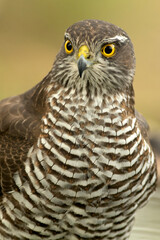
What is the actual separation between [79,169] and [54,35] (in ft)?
27.3

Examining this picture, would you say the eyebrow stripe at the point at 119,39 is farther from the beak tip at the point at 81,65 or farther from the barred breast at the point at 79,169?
the barred breast at the point at 79,169

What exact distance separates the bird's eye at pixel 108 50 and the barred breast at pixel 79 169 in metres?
0.35

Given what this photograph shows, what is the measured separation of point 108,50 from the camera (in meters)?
5.43

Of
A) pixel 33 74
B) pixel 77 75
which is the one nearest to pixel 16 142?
pixel 77 75

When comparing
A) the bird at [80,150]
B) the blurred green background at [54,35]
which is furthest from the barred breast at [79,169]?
the blurred green background at [54,35]

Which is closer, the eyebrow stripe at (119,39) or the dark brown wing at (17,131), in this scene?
the eyebrow stripe at (119,39)

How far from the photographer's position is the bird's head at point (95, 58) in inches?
211

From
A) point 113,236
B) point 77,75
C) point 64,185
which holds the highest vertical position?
point 77,75

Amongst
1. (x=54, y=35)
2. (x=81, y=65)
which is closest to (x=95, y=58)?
(x=81, y=65)

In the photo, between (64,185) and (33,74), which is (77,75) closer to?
(64,185)

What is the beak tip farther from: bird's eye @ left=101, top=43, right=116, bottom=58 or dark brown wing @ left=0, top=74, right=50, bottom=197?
dark brown wing @ left=0, top=74, right=50, bottom=197

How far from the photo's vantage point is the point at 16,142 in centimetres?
572

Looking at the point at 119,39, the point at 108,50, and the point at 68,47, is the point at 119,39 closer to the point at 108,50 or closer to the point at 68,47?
the point at 108,50

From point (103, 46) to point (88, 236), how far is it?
1.60 metres
